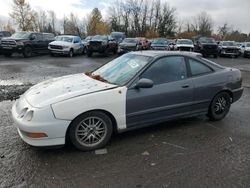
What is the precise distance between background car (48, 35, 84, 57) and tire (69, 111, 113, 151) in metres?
16.8

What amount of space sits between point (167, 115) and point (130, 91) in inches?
37.7

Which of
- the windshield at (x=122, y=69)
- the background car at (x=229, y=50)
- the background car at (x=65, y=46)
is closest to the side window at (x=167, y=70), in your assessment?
the windshield at (x=122, y=69)

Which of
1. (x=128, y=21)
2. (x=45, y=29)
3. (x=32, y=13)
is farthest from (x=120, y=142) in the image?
(x=45, y=29)

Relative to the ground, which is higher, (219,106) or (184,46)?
(184,46)

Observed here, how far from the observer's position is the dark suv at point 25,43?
1759 centimetres

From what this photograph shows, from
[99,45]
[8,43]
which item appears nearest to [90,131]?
[8,43]

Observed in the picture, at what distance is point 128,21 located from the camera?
2630 inches

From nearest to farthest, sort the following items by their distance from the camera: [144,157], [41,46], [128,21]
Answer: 1. [144,157]
2. [41,46]
3. [128,21]

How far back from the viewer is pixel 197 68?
493cm

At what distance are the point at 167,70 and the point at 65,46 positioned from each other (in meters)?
16.4

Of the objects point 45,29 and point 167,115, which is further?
point 45,29

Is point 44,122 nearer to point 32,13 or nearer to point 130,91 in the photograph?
point 130,91

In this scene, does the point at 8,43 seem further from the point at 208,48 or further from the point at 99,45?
the point at 208,48

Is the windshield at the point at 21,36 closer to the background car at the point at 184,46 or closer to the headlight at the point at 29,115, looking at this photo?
the background car at the point at 184,46
